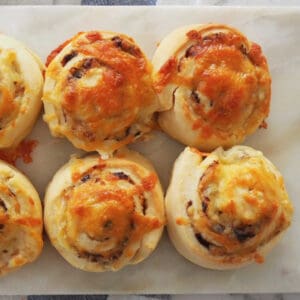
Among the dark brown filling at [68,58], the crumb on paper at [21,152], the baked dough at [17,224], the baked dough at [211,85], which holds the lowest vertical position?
the baked dough at [17,224]

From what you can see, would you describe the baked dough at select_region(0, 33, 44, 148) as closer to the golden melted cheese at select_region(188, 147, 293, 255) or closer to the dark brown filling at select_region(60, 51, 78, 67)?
the dark brown filling at select_region(60, 51, 78, 67)

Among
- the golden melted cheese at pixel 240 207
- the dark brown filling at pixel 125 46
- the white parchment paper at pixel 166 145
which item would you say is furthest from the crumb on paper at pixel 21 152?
the golden melted cheese at pixel 240 207

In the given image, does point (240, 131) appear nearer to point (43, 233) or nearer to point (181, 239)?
point (181, 239)

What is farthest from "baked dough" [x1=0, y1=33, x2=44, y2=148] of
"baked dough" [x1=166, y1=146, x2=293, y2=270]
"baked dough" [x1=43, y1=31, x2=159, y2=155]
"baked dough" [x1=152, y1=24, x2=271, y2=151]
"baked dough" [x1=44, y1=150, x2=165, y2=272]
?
"baked dough" [x1=166, y1=146, x2=293, y2=270]

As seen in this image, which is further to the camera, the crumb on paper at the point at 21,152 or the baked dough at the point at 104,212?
the crumb on paper at the point at 21,152

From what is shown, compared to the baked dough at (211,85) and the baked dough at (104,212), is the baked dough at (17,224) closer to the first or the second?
the baked dough at (104,212)

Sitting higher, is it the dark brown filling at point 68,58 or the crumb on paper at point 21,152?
the dark brown filling at point 68,58

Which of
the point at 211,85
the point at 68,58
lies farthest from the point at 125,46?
the point at 211,85
